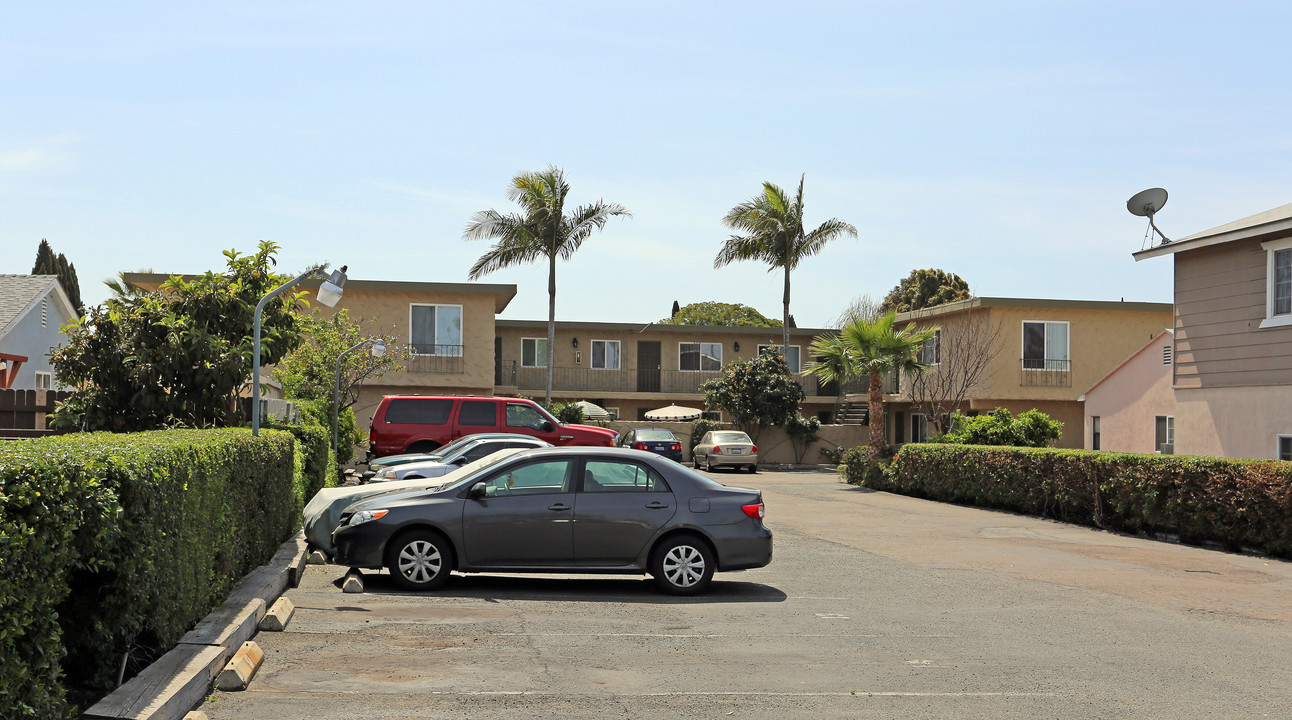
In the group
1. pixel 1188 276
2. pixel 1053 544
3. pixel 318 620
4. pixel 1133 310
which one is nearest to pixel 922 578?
pixel 1053 544

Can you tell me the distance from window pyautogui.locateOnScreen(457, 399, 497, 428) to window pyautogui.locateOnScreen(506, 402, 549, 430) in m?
0.34

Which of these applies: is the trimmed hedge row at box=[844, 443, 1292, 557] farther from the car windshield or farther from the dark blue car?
the dark blue car

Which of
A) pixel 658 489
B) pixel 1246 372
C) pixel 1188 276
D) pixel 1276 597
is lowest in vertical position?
pixel 1276 597

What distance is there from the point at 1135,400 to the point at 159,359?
2624 centimetres

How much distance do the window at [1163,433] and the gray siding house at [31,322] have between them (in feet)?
93.8

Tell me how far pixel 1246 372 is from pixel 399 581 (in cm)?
1695

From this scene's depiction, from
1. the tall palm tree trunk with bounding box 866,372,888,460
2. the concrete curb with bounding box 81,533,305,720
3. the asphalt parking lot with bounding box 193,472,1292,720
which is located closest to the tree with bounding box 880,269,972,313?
the tall palm tree trunk with bounding box 866,372,888,460

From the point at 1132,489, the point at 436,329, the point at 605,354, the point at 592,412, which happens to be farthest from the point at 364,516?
the point at 605,354

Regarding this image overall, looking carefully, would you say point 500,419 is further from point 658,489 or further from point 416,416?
point 658,489

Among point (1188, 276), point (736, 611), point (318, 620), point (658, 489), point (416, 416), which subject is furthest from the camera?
point (416, 416)

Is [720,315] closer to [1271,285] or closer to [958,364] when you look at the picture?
[958,364]

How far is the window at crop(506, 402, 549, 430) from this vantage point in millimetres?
26156

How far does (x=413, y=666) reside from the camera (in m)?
7.88

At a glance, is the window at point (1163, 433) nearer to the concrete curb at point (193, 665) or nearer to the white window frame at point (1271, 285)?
the white window frame at point (1271, 285)
